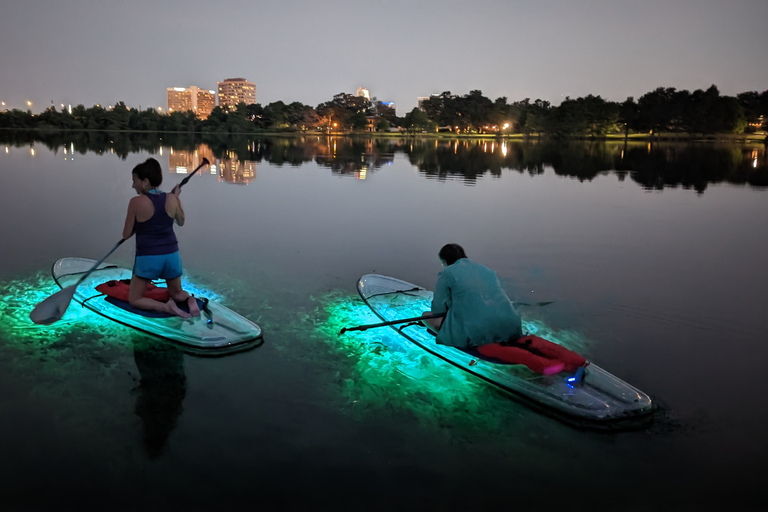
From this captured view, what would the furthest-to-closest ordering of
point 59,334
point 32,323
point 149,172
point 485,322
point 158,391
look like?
1. point 32,323
2. point 59,334
3. point 149,172
4. point 485,322
5. point 158,391

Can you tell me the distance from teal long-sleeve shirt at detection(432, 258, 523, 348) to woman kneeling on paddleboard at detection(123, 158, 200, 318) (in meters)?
3.20

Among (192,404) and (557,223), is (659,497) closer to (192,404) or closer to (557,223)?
(192,404)

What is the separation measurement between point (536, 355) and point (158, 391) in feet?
12.9

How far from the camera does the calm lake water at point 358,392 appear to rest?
416cm

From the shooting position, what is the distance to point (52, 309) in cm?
666

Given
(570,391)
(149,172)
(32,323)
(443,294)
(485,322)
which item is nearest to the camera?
(570,391)

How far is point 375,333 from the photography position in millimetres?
7148

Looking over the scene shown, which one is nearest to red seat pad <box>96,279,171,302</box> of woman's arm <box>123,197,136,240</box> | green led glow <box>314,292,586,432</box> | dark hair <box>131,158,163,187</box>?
woman's arm <box>123,197,136,240</box>

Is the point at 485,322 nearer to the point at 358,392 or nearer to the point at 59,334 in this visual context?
the point at 358,392

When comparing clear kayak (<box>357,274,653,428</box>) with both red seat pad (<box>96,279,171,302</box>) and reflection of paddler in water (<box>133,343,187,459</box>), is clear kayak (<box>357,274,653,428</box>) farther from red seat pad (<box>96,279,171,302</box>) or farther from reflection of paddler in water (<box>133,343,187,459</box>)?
red seat pad (<box>96,279,171,302</box>)

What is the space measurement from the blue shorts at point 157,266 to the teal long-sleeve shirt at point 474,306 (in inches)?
129

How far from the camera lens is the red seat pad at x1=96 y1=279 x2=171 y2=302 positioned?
6949 mm

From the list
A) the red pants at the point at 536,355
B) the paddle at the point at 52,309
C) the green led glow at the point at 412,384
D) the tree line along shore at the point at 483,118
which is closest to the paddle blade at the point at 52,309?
the paddle at the point at 52,309

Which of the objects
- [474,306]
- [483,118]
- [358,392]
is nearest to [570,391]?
[474,306]
